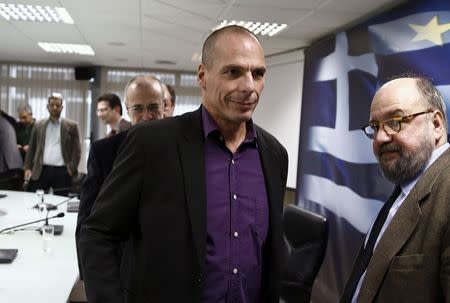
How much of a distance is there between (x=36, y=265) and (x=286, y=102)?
14.4 ft

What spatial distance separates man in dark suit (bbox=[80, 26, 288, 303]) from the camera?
→ 118cm

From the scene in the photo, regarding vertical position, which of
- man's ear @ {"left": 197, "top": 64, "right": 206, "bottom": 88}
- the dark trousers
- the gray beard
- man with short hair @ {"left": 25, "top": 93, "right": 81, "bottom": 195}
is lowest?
the dark trousers

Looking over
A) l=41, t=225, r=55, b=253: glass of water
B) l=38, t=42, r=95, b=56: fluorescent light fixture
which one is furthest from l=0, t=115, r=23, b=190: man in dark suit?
l=41, t=225, r=55, b=253: glass of water

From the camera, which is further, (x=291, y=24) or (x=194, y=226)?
(x=291, y=24)

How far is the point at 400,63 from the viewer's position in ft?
10.4

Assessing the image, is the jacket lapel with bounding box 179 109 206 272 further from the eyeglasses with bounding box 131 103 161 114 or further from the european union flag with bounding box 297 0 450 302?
the european union flag with bounding box 297 0 450 302

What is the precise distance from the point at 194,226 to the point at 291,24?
347 centimetres

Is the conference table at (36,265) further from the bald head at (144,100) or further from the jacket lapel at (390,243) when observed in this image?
the jacket lapel at (390,243)

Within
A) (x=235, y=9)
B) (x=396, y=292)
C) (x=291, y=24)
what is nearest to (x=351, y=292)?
(x=396, y=292)

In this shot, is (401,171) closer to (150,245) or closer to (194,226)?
(194,226)

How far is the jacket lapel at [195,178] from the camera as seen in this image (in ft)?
3.89

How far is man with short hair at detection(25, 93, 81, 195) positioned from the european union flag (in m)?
2.96

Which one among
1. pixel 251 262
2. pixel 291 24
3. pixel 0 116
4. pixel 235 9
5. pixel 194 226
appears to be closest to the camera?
pixel 194 226

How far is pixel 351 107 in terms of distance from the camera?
4.02 m
